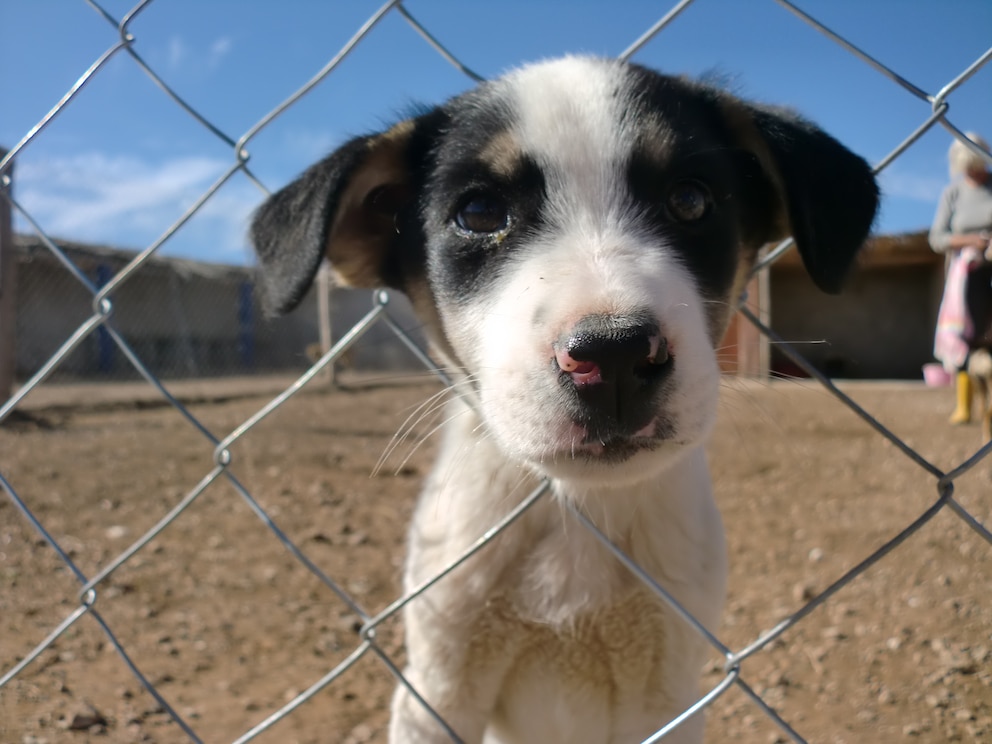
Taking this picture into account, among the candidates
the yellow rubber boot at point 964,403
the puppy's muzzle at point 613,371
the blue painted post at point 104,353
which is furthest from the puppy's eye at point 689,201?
the blue painted post at point 104,353

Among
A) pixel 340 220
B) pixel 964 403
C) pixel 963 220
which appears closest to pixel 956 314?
pixel 963 220

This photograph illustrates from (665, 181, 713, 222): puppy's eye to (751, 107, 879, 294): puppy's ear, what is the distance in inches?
5.7

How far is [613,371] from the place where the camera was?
1096 mm

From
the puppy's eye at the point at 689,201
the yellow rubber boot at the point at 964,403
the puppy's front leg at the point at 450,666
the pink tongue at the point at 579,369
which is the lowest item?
the yellow rubber boot at the point at 964,403

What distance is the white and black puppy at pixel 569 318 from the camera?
118 cm

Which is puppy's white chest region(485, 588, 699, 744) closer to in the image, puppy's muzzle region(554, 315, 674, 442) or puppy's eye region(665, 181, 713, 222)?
puppy's muzzle region(554, 315, 674, 442)

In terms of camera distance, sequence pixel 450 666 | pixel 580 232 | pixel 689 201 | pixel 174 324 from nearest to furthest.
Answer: pixel 580 232 < pixel 689 201 < pixel 450 666 < pixel 174 324

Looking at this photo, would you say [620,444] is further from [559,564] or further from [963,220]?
[963,220]

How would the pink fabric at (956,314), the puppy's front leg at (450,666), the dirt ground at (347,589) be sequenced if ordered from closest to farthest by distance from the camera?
the puppy's front leg at (450,666)
the dirt ground at (347,589)
the pink fabric at (956,314)

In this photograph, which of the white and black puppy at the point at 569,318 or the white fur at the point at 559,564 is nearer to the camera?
the white and black puppy at the point at 569,318

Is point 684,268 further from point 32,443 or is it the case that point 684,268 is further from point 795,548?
point 32,443

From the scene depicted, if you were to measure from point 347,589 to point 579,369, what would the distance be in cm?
234

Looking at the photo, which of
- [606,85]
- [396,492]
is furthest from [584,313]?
[396,492]

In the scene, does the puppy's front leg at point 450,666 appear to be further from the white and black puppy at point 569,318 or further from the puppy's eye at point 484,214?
the puppy's eye at point 484,214
